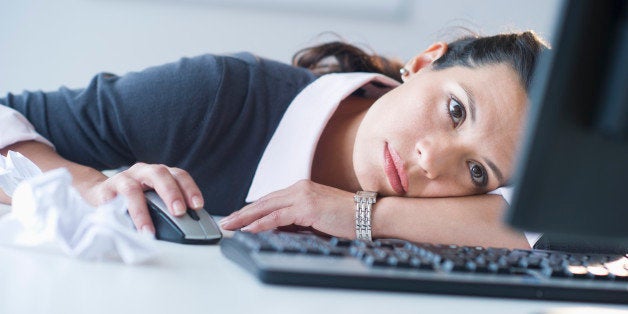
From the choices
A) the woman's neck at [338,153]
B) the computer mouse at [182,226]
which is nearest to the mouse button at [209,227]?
the computer mouse at [182,226]

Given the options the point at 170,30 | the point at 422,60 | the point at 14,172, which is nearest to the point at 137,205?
the point at 14,172

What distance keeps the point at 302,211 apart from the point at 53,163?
0.37m

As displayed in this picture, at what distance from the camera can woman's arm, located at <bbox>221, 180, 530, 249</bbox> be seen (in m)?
0.89

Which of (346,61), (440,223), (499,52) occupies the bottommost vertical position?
(440,223)

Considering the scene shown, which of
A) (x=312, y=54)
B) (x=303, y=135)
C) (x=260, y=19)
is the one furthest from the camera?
(x=260, y=19)

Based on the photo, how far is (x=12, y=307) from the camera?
1.23 feet

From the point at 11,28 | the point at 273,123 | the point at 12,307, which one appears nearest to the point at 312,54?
the point at 273,123

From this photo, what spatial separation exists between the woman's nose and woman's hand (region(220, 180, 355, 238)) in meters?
0.11

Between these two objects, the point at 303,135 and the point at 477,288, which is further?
the point at 303,135

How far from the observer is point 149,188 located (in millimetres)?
718

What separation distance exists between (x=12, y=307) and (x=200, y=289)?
0.12 m

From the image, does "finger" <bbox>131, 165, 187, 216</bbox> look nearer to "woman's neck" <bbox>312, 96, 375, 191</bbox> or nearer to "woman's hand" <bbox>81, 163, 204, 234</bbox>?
"woman's hand" <bbox>81, 163, 204, 234</bbox>

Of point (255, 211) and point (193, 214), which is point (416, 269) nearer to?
point (193, 214)

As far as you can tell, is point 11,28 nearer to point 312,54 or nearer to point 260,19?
point 260,19
